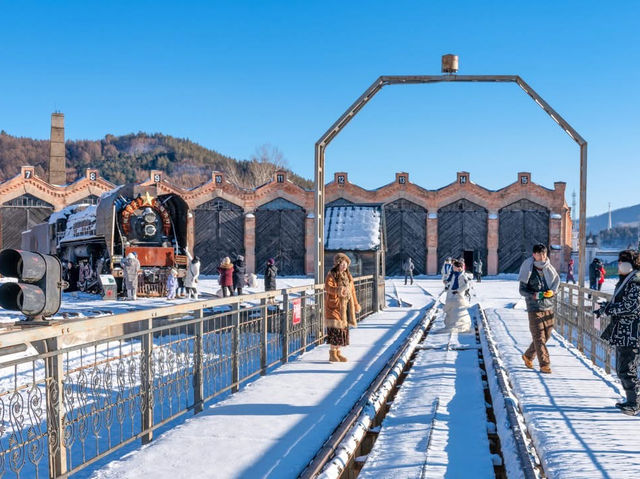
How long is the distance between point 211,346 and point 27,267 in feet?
10.2

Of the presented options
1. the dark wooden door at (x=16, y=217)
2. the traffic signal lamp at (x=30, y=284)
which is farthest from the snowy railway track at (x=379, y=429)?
the dark wooden door at (x=16, y=217)

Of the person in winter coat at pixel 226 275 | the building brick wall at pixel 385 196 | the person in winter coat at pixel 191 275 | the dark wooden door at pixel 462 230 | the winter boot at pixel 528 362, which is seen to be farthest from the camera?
the dark wooden door at pixel 462 230

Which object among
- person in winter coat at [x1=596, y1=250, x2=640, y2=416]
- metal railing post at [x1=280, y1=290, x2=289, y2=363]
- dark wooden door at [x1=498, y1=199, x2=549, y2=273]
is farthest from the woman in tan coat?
dark wooden door at [x1=498, y1=199, x2=549, y2=273]

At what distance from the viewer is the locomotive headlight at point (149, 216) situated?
72.2 ft

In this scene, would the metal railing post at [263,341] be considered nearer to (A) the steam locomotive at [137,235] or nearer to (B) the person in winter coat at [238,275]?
(B) the person in winter coat at [238,275]

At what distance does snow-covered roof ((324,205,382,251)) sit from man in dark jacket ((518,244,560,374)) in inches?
378

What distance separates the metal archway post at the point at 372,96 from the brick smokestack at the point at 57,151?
1705 inches

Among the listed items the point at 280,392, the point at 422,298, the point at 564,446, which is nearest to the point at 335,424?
the point at 280,392

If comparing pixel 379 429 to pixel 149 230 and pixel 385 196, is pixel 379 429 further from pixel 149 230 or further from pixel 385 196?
pixel 385 196

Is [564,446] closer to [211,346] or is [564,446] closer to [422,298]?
[211,346]

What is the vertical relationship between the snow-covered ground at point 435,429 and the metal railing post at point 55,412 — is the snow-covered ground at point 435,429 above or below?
below

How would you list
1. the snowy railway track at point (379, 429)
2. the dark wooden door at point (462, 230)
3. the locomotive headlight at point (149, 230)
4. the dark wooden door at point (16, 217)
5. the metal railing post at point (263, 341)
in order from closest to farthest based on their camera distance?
the snowy railway track at point (379, 429) < the metal railing post at point (263, 341) < the locomotive headlight at point (149, 230) < the dark wooden door at point (16, 217) < the dark wooden door at point (462, 230)

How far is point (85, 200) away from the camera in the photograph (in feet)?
143

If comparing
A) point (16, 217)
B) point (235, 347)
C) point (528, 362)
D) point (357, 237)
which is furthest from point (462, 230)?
point (235, 347)
